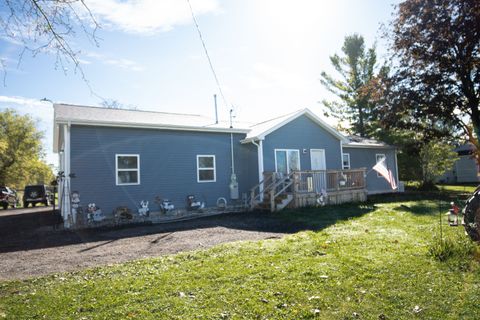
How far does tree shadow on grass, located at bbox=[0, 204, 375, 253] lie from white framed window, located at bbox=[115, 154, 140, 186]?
2.23m

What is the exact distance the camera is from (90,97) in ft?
15.5

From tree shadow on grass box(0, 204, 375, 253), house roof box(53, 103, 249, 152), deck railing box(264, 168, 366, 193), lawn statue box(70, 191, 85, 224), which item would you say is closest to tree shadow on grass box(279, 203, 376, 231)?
tree shadow on grass box(0, 204, 375, 253)

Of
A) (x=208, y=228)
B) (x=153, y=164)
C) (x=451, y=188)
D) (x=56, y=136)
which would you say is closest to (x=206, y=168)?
(x=153, y=164)

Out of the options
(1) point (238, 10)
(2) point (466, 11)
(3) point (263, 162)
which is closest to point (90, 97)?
(1) point (238, 10)

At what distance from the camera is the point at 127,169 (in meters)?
12.4

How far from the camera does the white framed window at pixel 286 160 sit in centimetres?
1545

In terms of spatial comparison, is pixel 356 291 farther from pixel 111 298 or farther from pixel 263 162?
pixel 263 162

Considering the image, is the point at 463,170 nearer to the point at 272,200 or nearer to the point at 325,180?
the point at 325,180

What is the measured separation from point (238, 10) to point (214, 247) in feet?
17.1

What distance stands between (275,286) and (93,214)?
902 centimetres

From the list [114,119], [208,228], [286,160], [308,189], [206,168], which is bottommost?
[208,228]

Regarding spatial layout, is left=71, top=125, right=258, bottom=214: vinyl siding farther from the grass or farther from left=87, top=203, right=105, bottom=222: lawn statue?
the grass

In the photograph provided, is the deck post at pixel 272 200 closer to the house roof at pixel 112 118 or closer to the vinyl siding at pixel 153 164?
the vinyl siding at pixel 153 164

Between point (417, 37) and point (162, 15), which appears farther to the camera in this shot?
point (417, 37)
